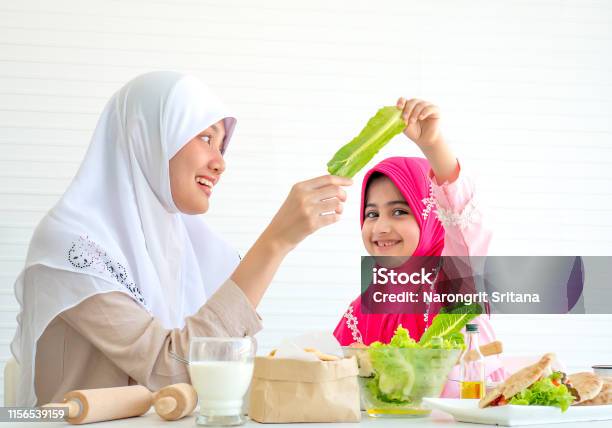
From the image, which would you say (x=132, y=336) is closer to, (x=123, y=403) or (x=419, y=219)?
(x=123, y=403)

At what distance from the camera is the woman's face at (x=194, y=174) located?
6.59ft

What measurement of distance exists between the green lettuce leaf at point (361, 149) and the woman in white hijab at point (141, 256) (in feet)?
0.10

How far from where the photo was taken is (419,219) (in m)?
2.49

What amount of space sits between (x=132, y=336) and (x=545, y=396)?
0.87 metres

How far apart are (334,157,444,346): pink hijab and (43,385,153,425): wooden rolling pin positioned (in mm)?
1316

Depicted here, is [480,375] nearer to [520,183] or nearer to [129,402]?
[129,402]

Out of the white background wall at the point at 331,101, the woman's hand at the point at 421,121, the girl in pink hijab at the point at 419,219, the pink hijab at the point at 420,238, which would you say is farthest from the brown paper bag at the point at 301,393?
the white background wall at the point at 331,101

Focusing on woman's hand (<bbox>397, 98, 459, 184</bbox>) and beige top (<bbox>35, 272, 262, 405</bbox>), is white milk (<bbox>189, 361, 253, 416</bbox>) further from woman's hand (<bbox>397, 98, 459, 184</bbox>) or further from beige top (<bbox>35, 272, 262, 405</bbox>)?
woman's hand (<bbox>397, 98, 459, 184</bbox>)

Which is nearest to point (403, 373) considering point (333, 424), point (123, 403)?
point (333, 424)

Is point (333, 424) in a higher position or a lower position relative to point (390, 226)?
lower

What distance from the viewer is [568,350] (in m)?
4.60

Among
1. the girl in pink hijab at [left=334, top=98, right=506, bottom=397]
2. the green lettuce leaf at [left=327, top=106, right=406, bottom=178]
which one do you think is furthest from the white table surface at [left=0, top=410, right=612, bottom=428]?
the girl in pink hijab at [left=334, top=98, right=506, bottom=397]

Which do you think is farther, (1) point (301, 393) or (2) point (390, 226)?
(2) point (390, 226)

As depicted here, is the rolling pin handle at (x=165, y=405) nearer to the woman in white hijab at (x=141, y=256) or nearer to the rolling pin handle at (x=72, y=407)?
the rolling pin handle at (x=72, y=407)
